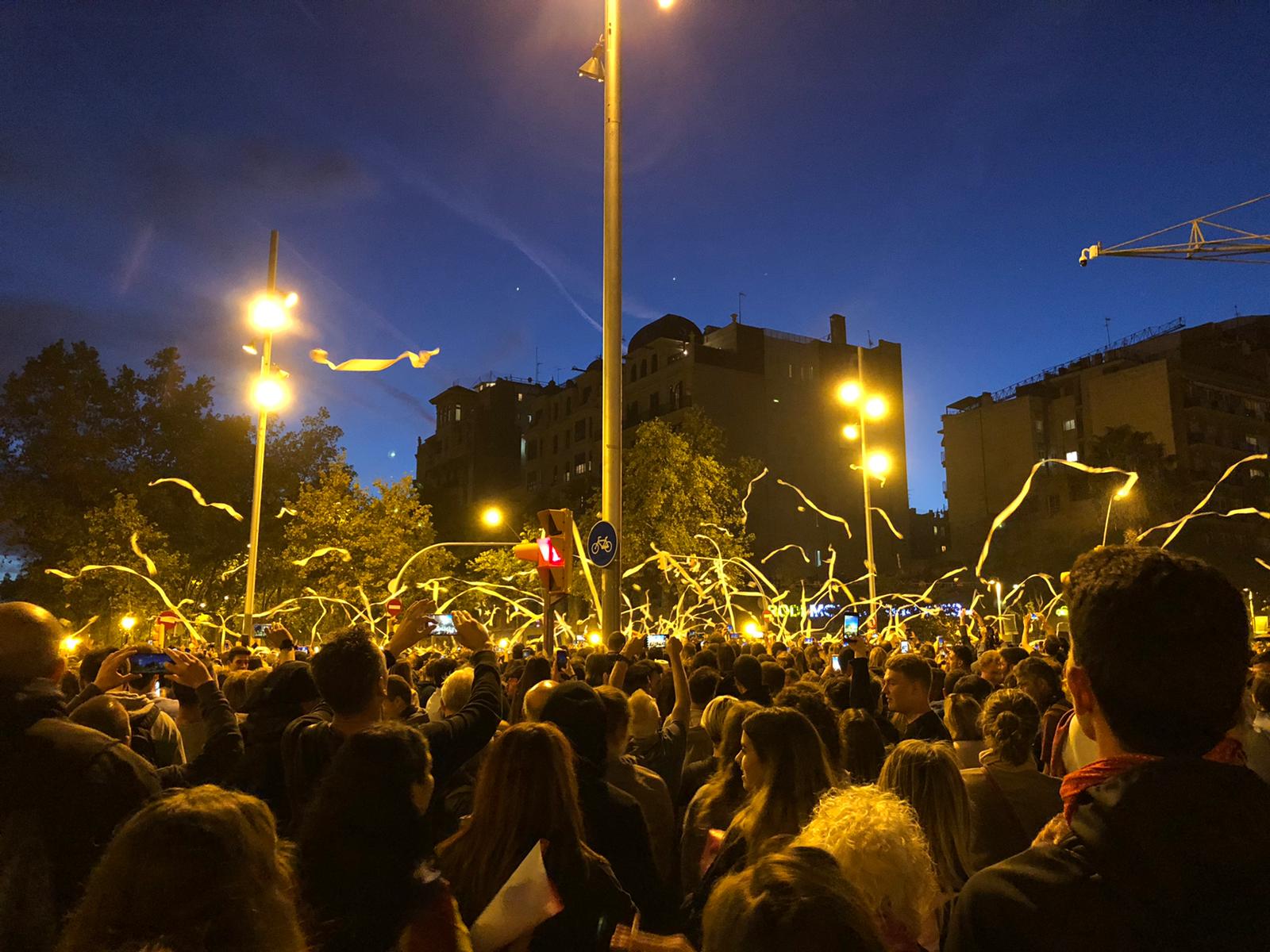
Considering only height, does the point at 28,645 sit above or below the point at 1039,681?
above

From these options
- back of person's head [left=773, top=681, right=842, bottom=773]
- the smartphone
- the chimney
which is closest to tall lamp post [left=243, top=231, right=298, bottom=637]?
the smartphone

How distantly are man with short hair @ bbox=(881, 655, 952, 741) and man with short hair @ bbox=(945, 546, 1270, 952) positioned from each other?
13.2 feet

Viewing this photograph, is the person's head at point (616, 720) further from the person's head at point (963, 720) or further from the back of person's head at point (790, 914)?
the back of person's head at point (790, 914)

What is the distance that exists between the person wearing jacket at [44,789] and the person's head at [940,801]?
2756 mm

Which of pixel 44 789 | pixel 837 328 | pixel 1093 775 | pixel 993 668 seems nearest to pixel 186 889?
pixel 44 789

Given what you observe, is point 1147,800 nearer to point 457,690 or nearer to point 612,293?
point 457,690

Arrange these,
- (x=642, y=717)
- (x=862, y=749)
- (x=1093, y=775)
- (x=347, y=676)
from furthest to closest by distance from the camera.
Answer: (x=642, y=717)
(x=862, y=749)
(x=347, y=676)
(x=1093, y=775)

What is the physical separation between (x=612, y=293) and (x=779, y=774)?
985cm

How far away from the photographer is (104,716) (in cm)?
461

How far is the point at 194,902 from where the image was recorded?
1.84 meters

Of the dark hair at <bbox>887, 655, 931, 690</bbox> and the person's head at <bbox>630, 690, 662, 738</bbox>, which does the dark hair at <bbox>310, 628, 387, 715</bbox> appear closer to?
the person's head at <bbox>630, 690, 662, 738</bbox>

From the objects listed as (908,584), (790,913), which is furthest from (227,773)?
(908,584)

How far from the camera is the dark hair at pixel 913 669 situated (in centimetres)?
594

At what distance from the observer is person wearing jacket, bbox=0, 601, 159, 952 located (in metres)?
2.86
